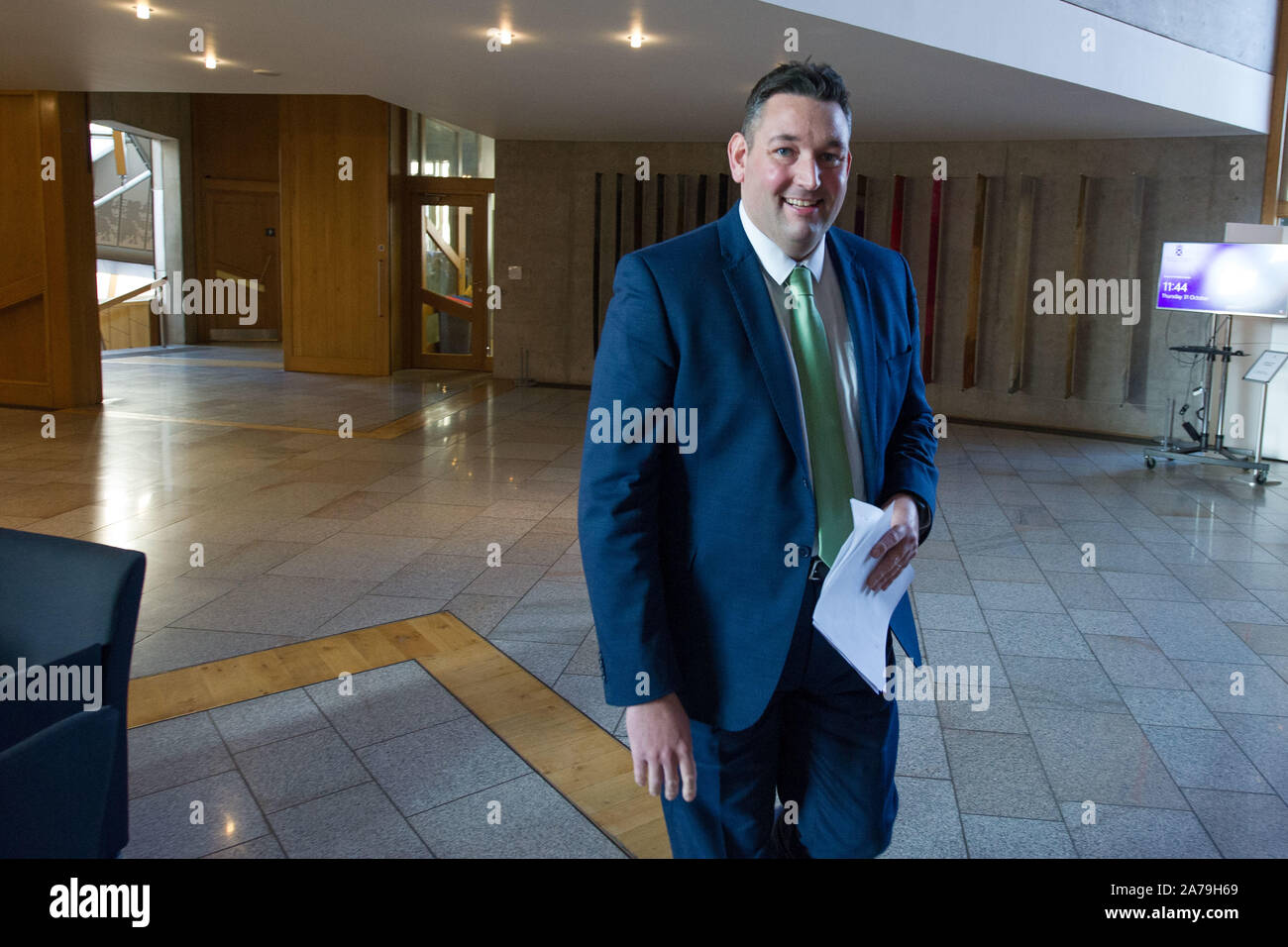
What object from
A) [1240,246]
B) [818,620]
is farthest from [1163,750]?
[1240,246]

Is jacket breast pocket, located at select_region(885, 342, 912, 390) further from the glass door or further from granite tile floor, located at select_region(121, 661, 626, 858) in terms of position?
the glass door

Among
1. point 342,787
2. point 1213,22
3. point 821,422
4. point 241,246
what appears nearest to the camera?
point 821,422

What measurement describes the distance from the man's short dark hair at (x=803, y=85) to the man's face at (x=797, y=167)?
0.03 feet

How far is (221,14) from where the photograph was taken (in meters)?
6.51

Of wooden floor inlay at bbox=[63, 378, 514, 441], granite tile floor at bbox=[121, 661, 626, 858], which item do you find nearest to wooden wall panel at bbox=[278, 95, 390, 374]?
wooden floor inlay at bbox=[63, 378, 514, 441]

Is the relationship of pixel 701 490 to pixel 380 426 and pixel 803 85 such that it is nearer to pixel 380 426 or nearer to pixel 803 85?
pixel 803 85

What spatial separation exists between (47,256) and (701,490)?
1023cm

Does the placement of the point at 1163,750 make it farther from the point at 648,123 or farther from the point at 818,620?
the point at 648,123

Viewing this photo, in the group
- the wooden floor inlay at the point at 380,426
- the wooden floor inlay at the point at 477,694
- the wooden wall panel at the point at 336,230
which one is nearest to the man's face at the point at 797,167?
the wooden floor inlay at the point at 477,694

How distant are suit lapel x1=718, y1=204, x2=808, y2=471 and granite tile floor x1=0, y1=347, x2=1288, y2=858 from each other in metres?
1.61

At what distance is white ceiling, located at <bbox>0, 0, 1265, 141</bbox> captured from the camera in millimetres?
6352

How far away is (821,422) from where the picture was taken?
5.77 ft

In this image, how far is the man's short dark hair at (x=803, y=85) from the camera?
1.64 m

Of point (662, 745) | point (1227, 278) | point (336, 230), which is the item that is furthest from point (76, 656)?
point (336, 230)
